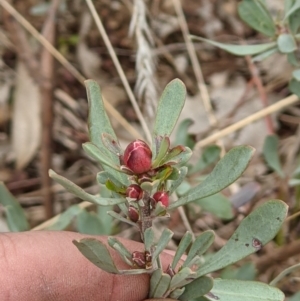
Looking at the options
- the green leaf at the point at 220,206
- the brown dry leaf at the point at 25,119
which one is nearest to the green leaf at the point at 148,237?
the green leaf at the point at 220,206

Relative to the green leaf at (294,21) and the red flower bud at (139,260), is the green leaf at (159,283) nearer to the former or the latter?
the red flower bud at (139,260)

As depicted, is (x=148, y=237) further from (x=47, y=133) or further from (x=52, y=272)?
(x=47, y=133)

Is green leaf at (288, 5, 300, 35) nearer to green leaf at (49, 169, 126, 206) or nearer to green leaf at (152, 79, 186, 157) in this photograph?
green leaf at (152, 79, 186, 157)

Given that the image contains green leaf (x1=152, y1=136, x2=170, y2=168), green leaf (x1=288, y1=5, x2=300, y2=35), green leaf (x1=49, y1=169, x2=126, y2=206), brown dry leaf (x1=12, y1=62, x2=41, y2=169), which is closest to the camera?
green leaf (x1=49, y1=169, x2=126, y2=206)

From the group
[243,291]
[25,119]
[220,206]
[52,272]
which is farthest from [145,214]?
[25,119]

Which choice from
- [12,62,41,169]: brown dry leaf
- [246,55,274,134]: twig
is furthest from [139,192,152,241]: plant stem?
[12,62,41,169]: brown dry leaf

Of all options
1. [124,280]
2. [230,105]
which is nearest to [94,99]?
[124,280]
